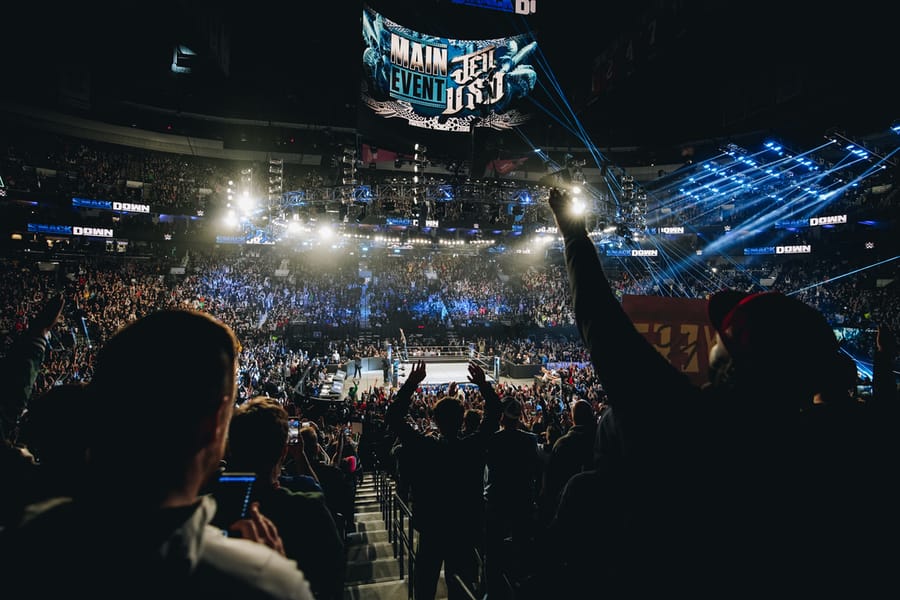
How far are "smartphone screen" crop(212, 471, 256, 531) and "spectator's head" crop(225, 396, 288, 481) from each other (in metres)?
0.38

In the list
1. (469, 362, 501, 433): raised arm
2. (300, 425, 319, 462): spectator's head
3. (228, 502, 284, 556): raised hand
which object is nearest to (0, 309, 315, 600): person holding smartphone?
(228, 502, 284, 556): raised hand

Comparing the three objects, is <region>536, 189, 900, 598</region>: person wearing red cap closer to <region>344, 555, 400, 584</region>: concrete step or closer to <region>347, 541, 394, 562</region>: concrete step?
<region>344, 555, 400, 584</region>: concrete step

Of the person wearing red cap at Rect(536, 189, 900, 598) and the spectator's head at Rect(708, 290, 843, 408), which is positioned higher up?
the spectator's head at Rect(708, 290, 843, 408)

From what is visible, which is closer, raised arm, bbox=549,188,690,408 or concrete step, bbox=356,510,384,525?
raised arm, bbox=549,188,690,408

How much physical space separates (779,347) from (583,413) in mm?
2694

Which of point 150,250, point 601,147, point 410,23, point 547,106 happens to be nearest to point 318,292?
point 150,250

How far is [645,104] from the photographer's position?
29781mm

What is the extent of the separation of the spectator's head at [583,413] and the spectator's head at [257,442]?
2.68 m

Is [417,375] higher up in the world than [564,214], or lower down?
lower down

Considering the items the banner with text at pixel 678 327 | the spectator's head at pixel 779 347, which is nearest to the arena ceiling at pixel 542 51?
the banner with text at pixel 678 327

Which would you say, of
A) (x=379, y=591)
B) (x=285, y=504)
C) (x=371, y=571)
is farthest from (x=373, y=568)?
(x=285, y=504)

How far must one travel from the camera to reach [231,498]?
1.30 metres

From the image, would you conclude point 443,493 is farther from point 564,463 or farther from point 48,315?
point 48,315

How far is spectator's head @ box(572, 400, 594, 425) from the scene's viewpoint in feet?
11.8
